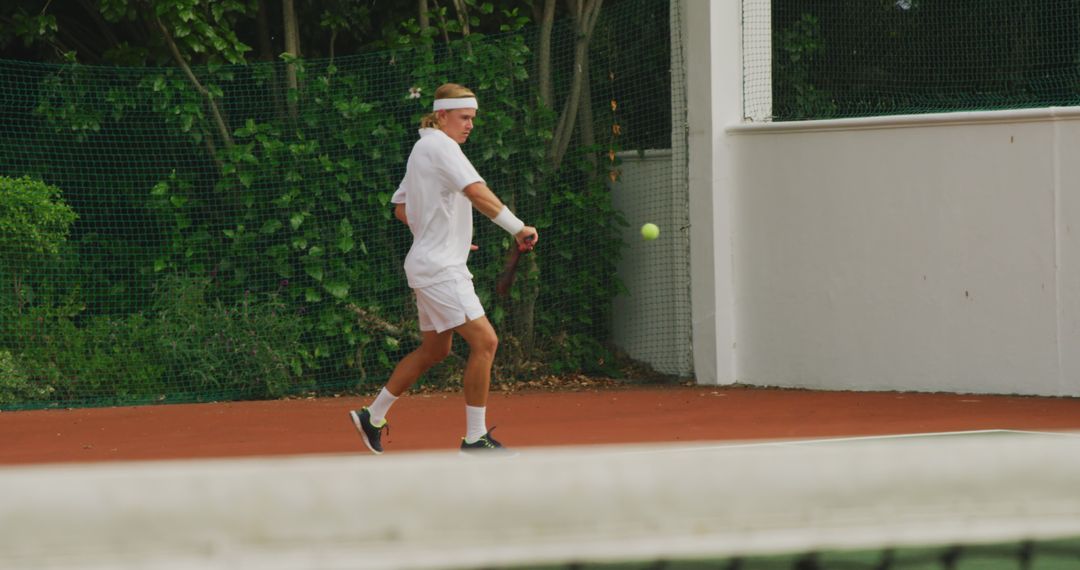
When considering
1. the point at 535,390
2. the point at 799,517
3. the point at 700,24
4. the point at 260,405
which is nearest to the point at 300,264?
the point at 260,405

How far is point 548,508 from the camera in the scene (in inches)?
105

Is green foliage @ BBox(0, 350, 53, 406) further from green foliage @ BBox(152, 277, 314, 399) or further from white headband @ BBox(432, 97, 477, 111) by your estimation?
white headband @ BBox(432, 97, 477, 111)

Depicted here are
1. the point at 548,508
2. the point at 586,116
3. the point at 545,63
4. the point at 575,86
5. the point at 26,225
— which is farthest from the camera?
the point at 586,116

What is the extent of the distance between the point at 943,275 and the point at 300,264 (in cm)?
418

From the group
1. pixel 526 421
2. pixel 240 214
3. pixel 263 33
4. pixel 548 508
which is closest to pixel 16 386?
pixel 240 214

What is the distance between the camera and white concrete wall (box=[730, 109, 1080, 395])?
9320 mm

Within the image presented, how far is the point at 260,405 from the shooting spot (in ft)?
32.2

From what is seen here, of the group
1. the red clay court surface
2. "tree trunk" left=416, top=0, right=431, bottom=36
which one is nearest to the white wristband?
the red clay court surface

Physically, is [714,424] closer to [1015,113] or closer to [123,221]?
[1015,113]

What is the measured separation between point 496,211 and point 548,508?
12.8ft

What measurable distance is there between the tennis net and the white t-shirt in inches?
150

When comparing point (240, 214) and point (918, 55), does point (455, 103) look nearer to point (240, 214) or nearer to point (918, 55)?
point (240, 214)

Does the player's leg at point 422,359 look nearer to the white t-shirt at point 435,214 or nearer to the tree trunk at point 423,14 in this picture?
the white t-shirt at point 435,214

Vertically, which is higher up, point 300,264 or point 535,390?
point 300,264
